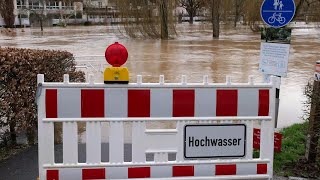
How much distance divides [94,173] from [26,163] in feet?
5.45

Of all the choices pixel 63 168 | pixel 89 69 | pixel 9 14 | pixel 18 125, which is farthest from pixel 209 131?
pixel 9 14

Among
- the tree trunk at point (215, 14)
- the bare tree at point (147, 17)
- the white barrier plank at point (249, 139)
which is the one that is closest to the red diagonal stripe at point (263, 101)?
the white barrier plank at point (249, 139)

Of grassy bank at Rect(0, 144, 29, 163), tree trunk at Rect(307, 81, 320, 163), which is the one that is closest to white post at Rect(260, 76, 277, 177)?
tree trunk at Rect(307, 81, 320, 163)

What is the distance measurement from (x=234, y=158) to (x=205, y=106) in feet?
1.73

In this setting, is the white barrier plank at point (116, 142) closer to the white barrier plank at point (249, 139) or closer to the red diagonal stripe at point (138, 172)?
the red diagonal stripe at point (138, 172)

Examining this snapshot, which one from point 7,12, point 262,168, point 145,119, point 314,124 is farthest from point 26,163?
point 7,12

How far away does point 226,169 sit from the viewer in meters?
3.79

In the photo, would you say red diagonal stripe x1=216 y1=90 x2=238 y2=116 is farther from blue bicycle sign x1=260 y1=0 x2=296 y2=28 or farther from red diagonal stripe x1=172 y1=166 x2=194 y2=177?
blue bicycle sign x1=260 y1=0 x2=296 y2=28

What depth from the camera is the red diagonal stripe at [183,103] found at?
11.9ft

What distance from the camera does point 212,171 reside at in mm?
3760

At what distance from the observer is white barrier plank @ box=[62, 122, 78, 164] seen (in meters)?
3.60

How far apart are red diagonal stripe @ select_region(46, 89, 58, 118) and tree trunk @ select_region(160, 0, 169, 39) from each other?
88.7 ft

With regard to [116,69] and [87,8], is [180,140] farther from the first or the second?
[87,8]

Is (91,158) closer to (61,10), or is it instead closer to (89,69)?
(89,69)
